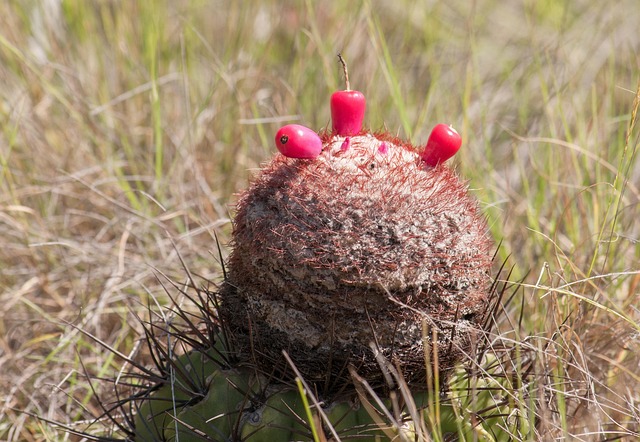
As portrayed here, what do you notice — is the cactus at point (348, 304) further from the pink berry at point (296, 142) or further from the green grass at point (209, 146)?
the green grass at point (209, 146)

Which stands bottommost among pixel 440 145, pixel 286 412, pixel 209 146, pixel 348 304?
pixel 209 146

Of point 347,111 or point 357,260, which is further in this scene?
point 347,111

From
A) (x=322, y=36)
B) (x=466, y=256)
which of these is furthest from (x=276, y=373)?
(x=322, y=36)

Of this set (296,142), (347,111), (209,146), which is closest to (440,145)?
(347,111)

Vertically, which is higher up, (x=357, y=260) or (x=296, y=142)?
(x=296, y=142)

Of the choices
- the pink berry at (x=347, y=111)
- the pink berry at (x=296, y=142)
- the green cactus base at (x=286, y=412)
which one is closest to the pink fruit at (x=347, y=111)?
the pink berry at (x=347, y=111)

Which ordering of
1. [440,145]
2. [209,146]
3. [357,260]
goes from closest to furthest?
[357,260], [440,145], [209,146]

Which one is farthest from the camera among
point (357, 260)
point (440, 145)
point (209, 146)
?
point (209, 146)

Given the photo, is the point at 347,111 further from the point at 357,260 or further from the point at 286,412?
the point at 286,412
